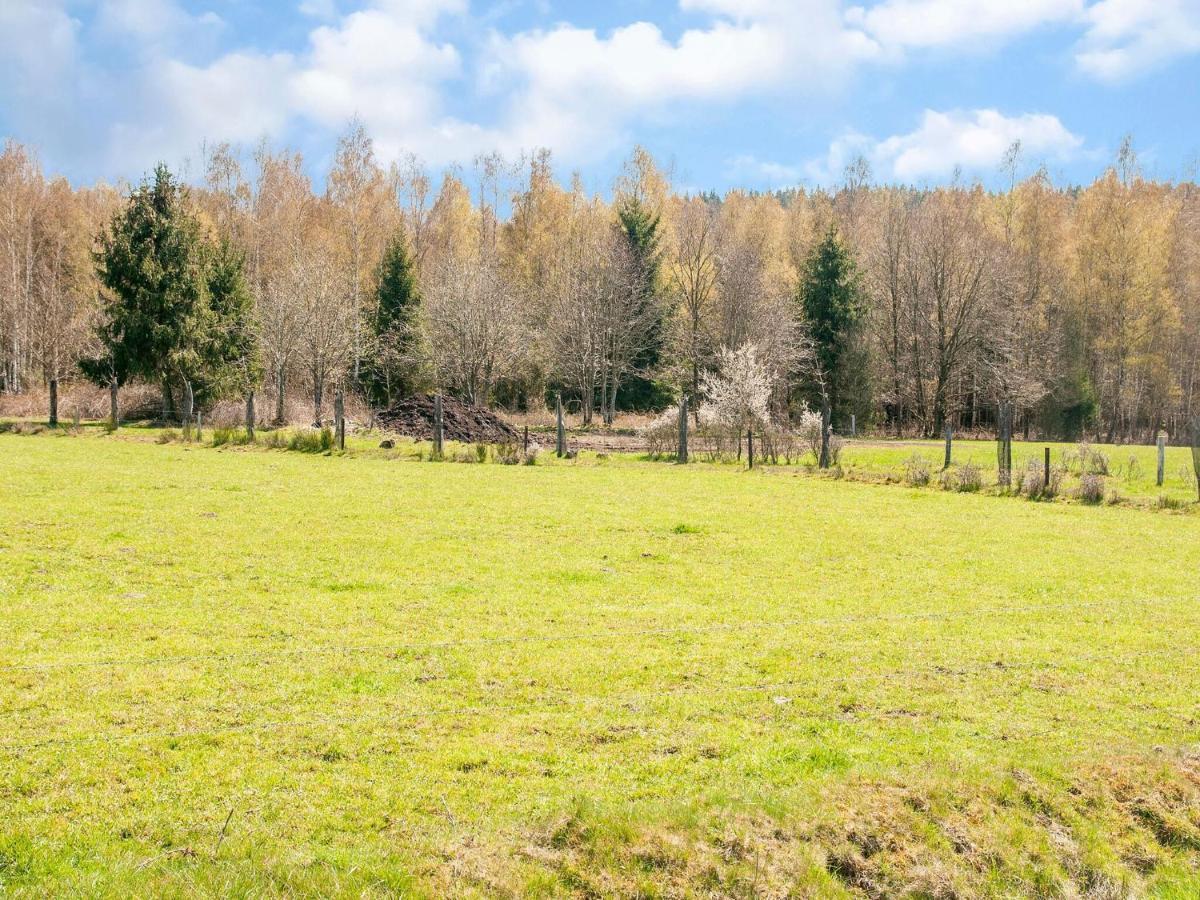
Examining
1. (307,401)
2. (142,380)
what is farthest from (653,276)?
(142,380)

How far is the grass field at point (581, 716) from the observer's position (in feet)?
14.6

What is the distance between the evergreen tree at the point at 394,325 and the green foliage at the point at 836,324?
23900 mm

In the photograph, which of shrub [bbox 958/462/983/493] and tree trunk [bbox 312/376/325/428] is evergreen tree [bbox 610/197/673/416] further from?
shrub [bbox 958/462/983/493]

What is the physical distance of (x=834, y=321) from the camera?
Result: 174 ft

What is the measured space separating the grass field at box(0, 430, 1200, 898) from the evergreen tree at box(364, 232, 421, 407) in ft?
130

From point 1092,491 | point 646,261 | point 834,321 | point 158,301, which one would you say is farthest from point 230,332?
point 1092,491

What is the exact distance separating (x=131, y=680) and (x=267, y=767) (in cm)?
210

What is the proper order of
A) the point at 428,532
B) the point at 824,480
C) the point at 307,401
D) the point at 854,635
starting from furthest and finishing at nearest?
the point at 307,401
the point at 824,480
the point at 428,532
the point at 854,635

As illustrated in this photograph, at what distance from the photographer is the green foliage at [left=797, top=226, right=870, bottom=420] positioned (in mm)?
52438

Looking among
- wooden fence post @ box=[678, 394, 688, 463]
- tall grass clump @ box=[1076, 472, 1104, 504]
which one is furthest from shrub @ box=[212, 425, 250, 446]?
tall grass clump @ box=[1076, 472, 1104, 504]

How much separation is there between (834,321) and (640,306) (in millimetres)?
11772

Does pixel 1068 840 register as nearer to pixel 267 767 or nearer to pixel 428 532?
pixel 267 767

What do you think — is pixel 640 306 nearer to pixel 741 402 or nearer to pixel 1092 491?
pixel 741 402

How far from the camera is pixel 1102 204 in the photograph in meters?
58.4
